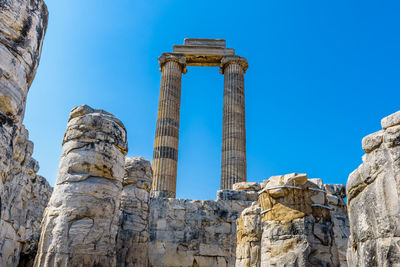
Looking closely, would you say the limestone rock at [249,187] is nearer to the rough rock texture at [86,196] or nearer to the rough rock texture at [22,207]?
the rough rock texture at [86,196]

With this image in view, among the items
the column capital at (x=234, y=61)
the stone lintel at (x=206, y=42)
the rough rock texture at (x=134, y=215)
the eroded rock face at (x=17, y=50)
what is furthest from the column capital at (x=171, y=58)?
the eroded rock face at (x=17, y=50)

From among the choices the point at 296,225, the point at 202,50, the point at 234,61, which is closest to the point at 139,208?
the point at 296,225

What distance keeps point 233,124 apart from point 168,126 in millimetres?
3250

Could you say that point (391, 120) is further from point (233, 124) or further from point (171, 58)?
point (171, 58)

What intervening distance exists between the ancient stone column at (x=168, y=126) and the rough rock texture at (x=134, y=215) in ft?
22.1

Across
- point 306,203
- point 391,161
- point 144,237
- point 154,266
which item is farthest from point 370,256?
point 154,266

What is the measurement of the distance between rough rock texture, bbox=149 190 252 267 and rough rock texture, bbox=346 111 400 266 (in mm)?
7885

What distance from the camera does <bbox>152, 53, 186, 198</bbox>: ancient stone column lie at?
1755cm

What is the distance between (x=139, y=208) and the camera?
8.53 m

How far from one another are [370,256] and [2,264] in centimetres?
707

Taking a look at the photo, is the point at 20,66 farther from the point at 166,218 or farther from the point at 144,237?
the point at 166,218

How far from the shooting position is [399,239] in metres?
2.25

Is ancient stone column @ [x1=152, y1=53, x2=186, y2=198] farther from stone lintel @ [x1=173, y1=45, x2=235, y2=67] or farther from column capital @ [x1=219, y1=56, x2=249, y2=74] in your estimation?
column capital @ [x1=219, y1=56, x2=249, y2=74]

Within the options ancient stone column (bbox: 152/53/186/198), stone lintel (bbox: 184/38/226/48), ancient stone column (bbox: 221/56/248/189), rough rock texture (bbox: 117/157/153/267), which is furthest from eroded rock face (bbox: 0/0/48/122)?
stone lintel (bbox: 184/38/226/48)
